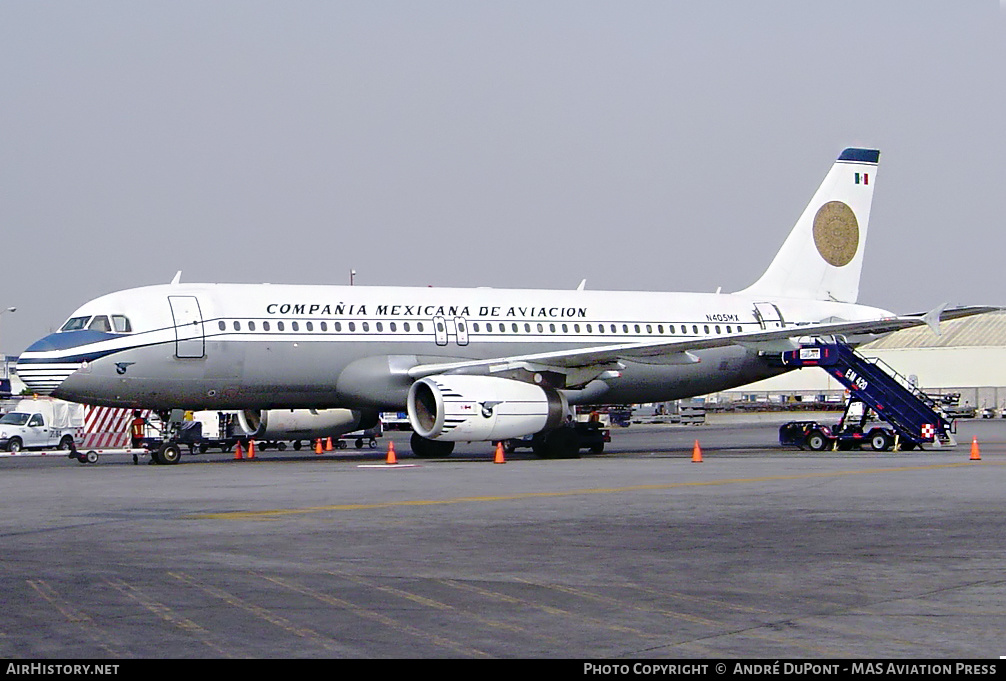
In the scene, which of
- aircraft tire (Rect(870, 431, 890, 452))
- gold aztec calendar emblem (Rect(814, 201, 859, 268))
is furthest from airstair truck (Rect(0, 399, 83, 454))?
aircraft tire (Rect(870, 431, 890, 452))

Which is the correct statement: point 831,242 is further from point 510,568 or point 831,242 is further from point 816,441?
point 510,568

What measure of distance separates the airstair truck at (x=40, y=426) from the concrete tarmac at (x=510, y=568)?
22157mm

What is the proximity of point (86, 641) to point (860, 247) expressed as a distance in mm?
36323

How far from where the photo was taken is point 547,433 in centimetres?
3266

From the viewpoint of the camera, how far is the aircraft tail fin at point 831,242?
1591 inches

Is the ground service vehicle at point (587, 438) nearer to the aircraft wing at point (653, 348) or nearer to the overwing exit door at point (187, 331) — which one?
the aircraft wing at point (653, 348)

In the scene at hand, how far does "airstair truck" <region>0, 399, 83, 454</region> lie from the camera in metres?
44.5

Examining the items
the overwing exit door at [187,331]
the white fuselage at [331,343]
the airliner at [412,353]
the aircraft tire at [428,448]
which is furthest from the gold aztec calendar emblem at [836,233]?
the overwing exit door at [187,331]

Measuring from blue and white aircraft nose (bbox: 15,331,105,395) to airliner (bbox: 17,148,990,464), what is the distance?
1.2 inches

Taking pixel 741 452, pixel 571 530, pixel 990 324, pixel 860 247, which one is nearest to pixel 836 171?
pixel 860 247

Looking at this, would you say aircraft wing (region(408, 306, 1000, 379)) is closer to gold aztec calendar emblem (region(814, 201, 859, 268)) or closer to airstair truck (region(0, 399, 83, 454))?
gold aztec calendar emblem (region(814, 201, 859, 268))

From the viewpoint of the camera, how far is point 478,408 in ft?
97.7

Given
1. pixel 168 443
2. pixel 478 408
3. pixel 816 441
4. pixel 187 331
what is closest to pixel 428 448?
pixel 478 408
